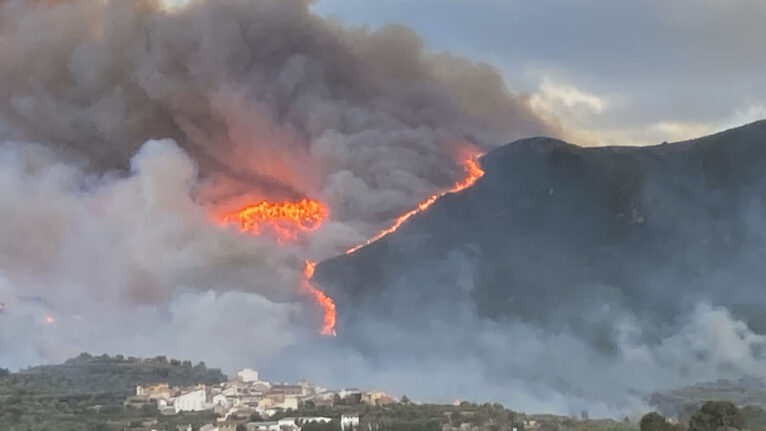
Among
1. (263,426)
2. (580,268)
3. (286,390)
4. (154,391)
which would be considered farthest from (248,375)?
(580,268)

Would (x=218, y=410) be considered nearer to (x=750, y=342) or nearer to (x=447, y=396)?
(x=447, y=396)

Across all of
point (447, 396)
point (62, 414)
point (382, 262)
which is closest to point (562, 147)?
point (382, 262)

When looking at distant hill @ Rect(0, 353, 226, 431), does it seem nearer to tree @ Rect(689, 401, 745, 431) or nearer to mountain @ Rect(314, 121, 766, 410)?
mountain @ Rect(314, 121, 766, 410)

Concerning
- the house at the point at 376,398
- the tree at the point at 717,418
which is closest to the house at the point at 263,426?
the house at the point at 376,398

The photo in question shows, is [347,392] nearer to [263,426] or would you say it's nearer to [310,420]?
[310,420]

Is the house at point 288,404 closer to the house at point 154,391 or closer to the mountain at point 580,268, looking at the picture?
the house at point 154,391
